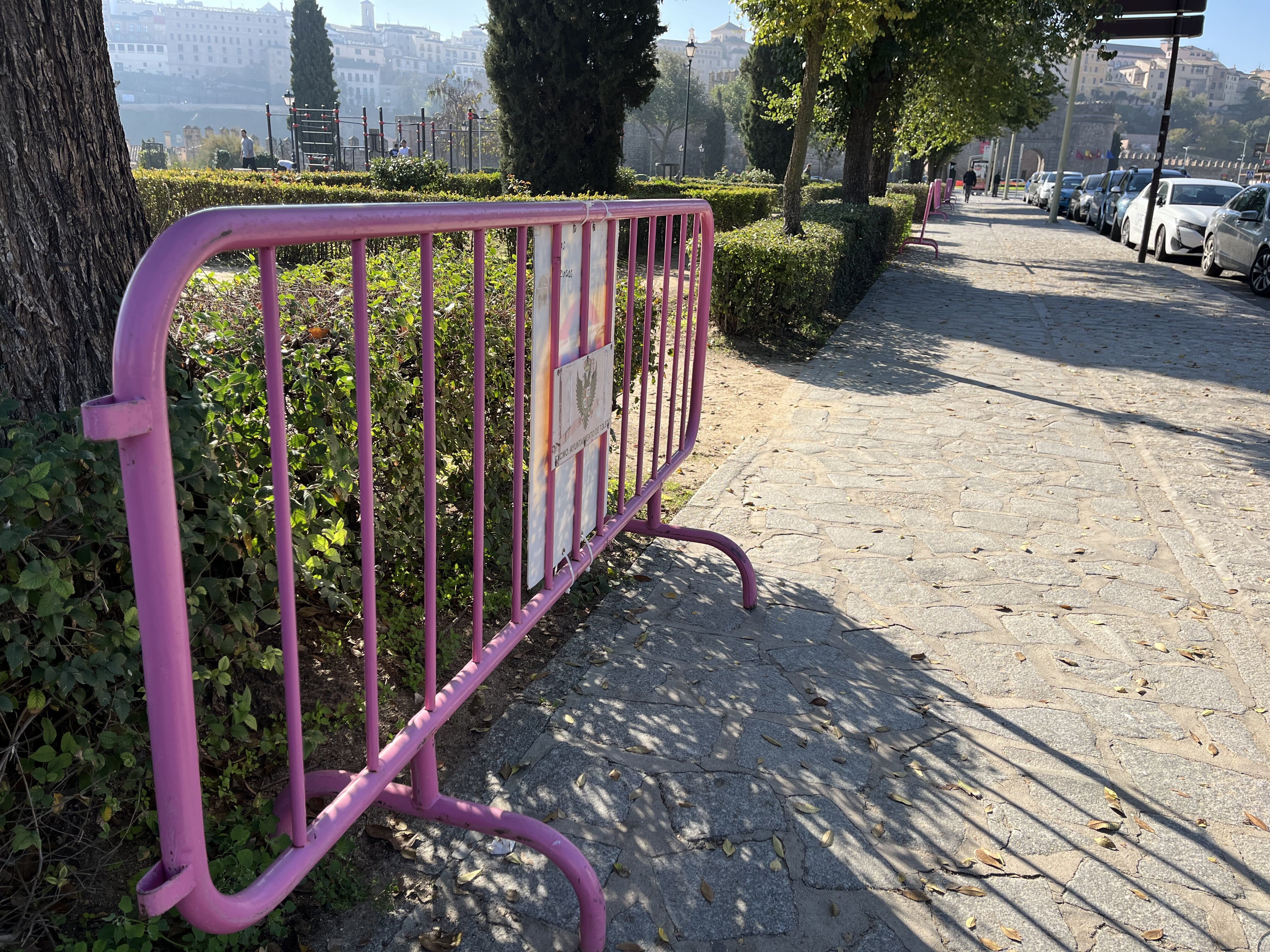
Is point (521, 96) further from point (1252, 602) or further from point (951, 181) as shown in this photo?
point (951, 181)

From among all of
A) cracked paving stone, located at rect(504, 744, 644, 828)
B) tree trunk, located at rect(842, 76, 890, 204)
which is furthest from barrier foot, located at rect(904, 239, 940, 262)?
cracked paving stone, located at rect(504, 744, 644, 828)

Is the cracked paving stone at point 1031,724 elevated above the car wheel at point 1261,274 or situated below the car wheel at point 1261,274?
below

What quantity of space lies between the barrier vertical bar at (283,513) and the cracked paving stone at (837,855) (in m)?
1.46

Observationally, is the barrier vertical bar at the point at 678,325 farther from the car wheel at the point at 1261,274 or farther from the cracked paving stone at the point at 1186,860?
the car wheel at the point at 1261,274

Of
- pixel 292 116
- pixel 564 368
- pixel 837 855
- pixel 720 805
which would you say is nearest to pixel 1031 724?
pixel 837 855

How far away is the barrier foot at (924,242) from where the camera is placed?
68.2ft

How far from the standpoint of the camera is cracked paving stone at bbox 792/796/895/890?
8.00 feet

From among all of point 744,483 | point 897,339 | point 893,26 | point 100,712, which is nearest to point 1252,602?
point 744,483

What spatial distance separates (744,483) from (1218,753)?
2.93 meters

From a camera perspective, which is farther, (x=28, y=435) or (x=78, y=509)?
(x=28, y=435)

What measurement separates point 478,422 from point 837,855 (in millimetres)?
1550

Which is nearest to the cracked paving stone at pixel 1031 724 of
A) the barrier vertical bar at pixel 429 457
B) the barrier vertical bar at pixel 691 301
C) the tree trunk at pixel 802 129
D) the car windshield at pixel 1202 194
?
the barrier vertical bar at pixel 691 301

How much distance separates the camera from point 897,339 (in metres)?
10.5

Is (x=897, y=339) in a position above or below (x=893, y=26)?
below
